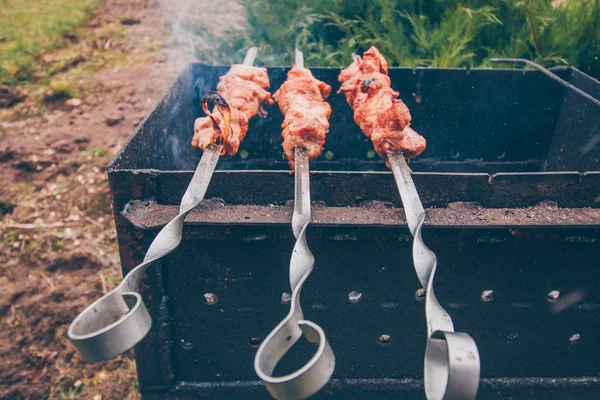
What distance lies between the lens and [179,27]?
17.5ft

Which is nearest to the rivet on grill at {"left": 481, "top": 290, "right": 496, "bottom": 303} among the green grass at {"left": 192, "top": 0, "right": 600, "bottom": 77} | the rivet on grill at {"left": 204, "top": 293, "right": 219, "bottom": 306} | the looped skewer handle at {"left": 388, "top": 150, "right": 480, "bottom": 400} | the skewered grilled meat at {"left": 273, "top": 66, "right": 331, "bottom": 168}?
the looped skewer handle at {"left": 388, "top": 150, "right": 480, "bottom": 400}

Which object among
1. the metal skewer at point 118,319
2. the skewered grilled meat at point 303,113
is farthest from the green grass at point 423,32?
the metal skewer at point 118,319

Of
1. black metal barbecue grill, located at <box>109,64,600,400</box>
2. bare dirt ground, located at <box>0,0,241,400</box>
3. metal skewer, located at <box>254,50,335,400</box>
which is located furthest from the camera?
bare dirt ground, located at <box>0,0,241,400</box>

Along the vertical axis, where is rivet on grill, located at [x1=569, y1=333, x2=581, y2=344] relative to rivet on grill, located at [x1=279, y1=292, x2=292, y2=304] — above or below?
below

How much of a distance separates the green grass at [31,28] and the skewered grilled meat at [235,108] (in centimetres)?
348

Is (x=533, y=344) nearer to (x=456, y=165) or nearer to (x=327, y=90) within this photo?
(x=456, y=165)

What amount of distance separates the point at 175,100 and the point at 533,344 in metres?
1.92

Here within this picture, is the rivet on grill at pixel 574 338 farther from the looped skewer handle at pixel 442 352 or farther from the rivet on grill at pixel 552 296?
the looped skewer handle at pixel 442 352

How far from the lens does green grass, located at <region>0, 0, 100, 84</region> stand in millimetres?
4949

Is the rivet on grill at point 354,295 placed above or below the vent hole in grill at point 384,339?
above

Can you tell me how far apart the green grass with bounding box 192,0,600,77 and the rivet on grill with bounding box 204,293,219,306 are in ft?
6.86

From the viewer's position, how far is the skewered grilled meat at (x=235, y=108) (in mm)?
1828

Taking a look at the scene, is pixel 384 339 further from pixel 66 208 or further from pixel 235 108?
pixel 66 208

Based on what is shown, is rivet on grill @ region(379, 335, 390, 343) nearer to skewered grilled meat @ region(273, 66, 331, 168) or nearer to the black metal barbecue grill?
the black metal barbecue grill
